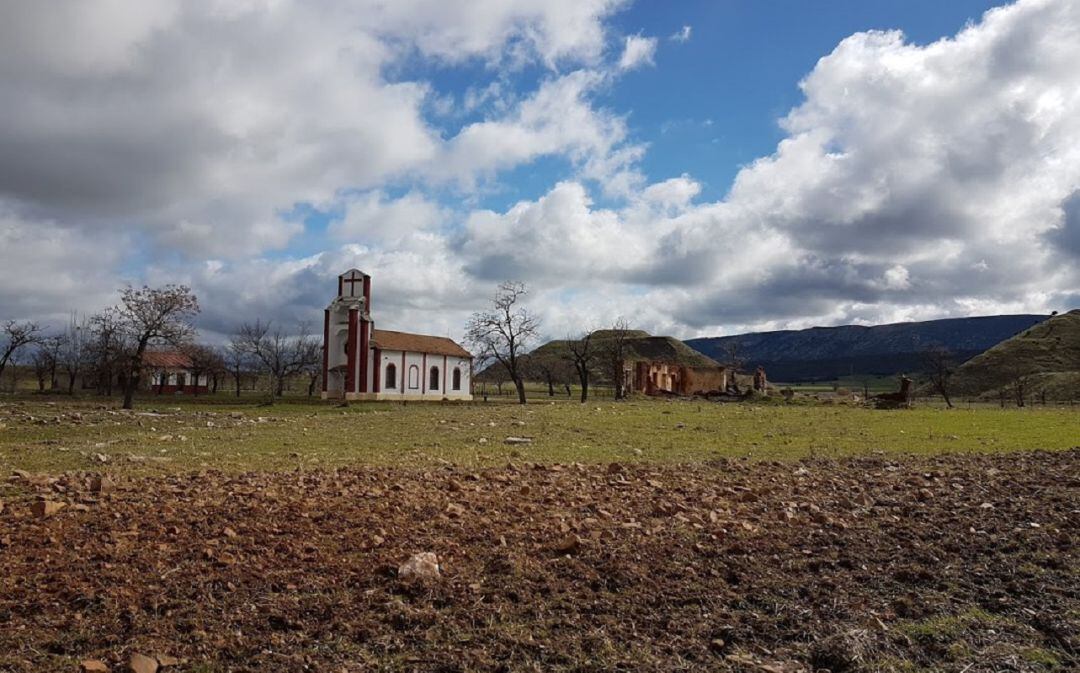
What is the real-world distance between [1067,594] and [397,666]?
5352 millimetres

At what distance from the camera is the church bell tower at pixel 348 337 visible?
67188mm

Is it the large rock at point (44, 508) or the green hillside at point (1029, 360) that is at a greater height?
the green hillside at point (1029, 360)

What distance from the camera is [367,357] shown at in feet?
222

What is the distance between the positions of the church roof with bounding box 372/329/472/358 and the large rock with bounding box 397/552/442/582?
6318cm

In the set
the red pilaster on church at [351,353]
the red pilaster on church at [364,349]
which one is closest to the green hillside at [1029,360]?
the red pilaster on church at [364,349]

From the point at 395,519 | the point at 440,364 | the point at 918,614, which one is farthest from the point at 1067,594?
the point at 440,364

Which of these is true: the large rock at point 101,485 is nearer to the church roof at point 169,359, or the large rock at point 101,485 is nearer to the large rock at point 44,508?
the large rock at point 44,508

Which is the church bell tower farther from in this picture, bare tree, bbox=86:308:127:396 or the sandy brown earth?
the sandy brown earth

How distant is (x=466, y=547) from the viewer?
7051 mm

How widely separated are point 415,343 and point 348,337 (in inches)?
296

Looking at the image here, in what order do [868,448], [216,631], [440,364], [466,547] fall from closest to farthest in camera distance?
[216,631]
[466,547]
[868,448]
[440,364]

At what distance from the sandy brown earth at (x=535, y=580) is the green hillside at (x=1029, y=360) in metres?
107

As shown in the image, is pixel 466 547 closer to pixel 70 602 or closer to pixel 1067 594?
pixel 70 602

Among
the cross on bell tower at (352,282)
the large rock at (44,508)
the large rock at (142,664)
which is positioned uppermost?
the cross on bell tower at (352,282)
